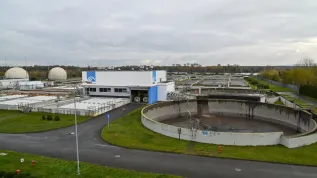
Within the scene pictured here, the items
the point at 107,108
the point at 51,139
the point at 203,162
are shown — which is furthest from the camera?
the point at 107,108

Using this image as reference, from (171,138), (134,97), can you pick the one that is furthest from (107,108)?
(171,138)

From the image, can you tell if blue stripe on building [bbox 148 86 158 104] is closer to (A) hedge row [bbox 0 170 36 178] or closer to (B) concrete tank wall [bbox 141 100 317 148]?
(B) concrete tank wall [bbox 141 100 317 148]

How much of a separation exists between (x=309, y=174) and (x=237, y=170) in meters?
4.79

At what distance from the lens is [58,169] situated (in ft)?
55.9

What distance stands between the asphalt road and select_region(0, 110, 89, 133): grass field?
2051mm

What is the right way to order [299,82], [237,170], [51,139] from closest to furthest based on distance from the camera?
[237,170], [51,139], [299,82]

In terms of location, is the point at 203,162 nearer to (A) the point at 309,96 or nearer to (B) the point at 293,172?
(B) the point at 293,172

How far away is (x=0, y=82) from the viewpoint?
248 feet

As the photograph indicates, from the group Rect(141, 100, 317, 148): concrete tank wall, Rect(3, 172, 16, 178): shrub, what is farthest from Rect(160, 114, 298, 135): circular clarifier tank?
Rect(3, 172, 16, 178): shrub

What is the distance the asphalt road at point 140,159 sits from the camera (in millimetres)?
16719

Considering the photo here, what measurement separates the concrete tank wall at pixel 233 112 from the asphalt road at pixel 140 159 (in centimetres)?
376

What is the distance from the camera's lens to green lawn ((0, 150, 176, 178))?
16078 mm

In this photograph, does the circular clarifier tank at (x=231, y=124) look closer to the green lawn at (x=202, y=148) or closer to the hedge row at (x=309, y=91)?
the green lawn at (x=202, y=148)

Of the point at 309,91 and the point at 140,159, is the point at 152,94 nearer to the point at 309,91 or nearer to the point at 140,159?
the point at 140,159
